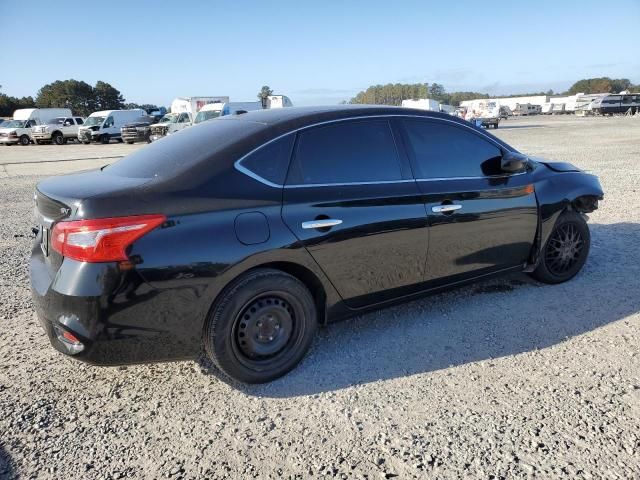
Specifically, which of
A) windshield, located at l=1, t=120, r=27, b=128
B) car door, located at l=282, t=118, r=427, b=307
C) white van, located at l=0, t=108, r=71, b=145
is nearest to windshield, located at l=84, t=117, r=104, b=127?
white van, located at l=0, t=108, r=71, b=145

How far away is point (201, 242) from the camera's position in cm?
276

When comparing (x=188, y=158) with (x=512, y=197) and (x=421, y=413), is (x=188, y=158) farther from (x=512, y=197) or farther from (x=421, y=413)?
(x=512, y=197)

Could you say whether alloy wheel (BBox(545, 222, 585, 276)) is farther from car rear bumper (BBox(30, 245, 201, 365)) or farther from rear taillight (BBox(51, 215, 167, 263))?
rear taillight (BBox(51, 215, 167, 263))

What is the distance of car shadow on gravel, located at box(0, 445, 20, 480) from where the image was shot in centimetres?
237

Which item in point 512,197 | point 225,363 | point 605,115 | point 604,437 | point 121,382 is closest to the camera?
point 604,437

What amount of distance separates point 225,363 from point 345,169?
4.79ft

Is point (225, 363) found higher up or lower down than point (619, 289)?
higher up

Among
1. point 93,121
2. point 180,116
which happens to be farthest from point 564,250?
point 93,121

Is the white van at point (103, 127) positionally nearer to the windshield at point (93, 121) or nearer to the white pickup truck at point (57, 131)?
the windshield at point (93, 121)

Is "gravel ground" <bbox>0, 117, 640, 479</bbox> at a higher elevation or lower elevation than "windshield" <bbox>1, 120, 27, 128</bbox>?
higher

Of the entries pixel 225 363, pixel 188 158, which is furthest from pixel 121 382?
pixel 188 158

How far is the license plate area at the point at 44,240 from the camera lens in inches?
115

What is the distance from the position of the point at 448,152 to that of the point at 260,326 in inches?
78.7

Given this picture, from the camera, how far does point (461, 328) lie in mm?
3836
